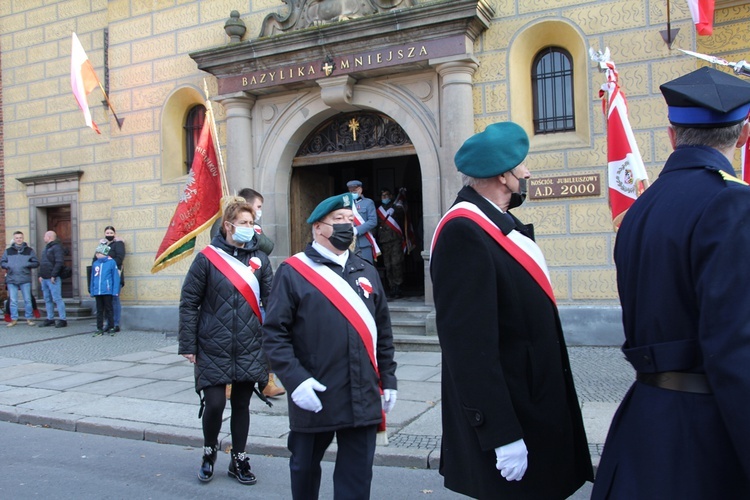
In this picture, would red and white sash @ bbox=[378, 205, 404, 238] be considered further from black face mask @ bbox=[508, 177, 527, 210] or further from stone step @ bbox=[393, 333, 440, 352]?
black face mask @ bbox=[508, 177, 527, 210]

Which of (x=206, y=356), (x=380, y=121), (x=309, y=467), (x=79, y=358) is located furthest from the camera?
(x=380, y=121)

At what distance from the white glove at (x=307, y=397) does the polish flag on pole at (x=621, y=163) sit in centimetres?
410

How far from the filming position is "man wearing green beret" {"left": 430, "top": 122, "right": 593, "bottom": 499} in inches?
92.7

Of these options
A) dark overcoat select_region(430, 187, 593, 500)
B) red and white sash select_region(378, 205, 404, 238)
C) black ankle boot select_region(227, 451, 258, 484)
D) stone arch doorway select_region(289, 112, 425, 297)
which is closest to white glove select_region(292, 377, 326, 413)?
dark overcoat select_region(430, 187, 593, 500)

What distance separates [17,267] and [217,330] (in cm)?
1137

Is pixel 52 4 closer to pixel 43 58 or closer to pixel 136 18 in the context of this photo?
pixel 43 58

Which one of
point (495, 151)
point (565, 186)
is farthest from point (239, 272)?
point (565, 186)

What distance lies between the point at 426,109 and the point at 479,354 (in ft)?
27.4

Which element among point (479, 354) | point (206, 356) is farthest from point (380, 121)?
point (479, 354)

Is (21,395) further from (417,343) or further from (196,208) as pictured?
(417,343)

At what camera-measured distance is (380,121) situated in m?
11.2

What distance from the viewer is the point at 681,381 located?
189 cm

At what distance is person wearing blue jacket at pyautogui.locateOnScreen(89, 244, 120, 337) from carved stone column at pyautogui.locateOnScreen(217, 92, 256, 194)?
2.90m

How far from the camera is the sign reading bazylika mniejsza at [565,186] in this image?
921cm
